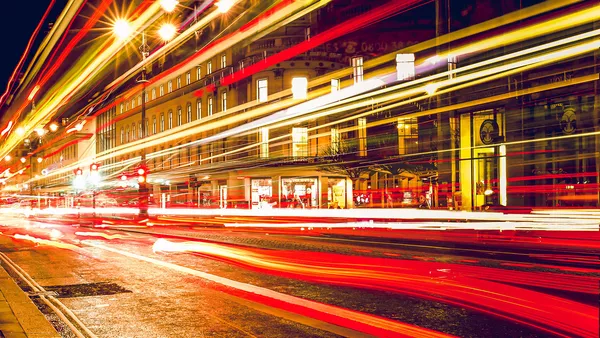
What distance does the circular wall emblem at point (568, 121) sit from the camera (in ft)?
71.1

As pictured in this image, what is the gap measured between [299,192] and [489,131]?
Answer: 18727 mm

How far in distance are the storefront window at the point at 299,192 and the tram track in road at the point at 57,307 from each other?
100 ft

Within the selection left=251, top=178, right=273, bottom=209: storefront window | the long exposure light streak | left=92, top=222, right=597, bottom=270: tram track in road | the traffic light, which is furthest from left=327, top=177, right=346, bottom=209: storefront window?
the long exposure light streak

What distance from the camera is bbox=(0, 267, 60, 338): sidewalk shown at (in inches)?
246

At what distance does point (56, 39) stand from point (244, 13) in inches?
767

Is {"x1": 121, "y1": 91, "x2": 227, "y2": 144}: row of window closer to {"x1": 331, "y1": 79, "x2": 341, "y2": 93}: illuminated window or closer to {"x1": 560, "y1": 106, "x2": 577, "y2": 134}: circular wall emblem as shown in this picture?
{"x1": 331, "y1": 79, "x2": 341, "y2": 93}: illuminated window

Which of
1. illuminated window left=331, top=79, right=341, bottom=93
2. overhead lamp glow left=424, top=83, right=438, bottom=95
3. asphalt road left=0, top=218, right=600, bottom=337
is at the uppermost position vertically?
illuminated window left=331, top=79, right=341, bottom=93

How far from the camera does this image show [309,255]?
14.5m

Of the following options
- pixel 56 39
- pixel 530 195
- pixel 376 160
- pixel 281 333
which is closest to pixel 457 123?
pixel 530 195

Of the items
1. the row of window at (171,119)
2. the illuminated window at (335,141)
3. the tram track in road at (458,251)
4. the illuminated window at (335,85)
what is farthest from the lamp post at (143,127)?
the row of window at (171,119)

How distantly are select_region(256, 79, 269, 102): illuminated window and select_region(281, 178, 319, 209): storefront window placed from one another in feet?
20.0

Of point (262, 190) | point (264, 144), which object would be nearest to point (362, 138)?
point (264, 144)

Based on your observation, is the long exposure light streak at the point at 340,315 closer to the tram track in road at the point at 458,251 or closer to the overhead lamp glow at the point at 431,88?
the tram track in road at the point at 458,251

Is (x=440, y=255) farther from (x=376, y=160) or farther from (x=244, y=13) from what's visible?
(x=244, y=13)
